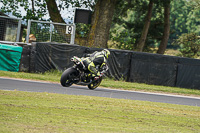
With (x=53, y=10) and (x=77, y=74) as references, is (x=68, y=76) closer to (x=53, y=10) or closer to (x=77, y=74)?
(x=77, y=74)

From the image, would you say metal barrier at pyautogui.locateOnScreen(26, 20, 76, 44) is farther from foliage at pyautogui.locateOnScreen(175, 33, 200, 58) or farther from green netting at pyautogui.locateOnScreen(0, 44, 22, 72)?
foliage at pyautogui.locateOnScreen(175, 33, 200, 58)

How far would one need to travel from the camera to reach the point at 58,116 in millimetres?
7621

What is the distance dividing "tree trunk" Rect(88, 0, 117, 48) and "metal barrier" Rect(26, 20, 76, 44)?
3725 millimetres

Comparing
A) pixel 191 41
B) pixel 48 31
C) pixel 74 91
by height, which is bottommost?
pixel 74 91

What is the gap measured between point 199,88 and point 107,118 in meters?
13.0

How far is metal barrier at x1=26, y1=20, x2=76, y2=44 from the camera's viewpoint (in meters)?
19.1

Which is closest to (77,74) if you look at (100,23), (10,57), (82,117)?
(82,117)

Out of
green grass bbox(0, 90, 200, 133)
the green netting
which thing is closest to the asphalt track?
green grass bbox(0, 90, 200, 133)

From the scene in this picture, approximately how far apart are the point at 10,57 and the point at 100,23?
7.28 metres

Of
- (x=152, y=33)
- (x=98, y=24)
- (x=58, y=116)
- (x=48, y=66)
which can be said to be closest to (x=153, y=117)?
(x=58, y=116)

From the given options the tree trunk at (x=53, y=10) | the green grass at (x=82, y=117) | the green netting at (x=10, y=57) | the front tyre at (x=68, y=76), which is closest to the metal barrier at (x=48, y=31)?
the green netting at (x=10, y=57)

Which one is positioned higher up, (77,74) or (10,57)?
(77,74)

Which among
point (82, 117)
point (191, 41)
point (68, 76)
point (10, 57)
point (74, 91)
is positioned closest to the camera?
point (82, 117)

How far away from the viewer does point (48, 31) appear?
62.9 feet
